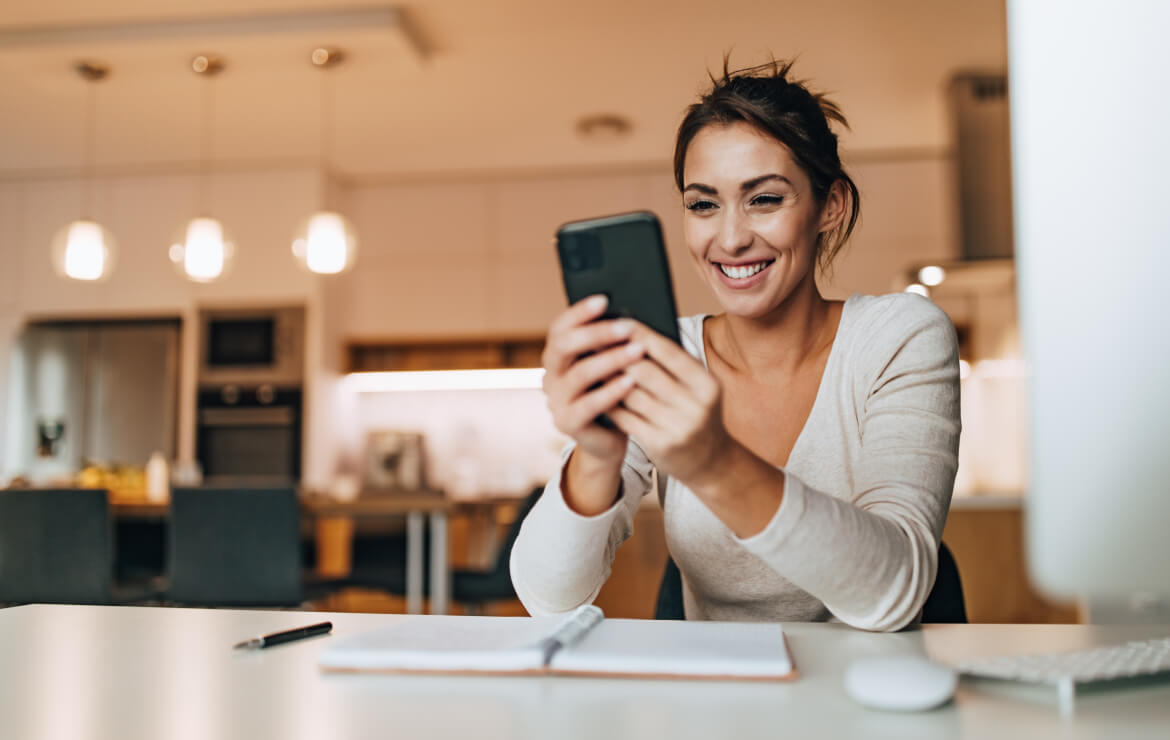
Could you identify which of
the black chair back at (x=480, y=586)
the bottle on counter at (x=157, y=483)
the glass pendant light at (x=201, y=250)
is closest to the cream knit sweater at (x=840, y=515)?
the black chair back at (x=480, y=586)

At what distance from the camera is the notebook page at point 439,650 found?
0.61 metres

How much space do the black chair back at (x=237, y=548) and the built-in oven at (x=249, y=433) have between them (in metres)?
2.22

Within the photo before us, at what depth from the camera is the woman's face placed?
1.09 m

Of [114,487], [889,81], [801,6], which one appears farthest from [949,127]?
[114,487]

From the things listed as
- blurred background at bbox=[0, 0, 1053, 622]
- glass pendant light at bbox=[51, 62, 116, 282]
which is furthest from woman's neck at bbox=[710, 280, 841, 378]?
glass pendant light at bbox=[51, 62, 116, 282]

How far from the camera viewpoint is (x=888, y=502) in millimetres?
853

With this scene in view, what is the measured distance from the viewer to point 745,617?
108 cm

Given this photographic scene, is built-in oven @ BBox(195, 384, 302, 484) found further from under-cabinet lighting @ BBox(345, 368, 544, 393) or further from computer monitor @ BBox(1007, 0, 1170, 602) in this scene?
computer monitor @ BBox(1007, 0, 1170, 602)

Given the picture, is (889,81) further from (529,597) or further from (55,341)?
(55,341)

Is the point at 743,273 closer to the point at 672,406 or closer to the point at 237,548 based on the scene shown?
the point at 672,406

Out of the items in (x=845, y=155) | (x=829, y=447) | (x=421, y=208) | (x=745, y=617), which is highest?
(x=421, y=208)

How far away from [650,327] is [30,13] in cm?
357

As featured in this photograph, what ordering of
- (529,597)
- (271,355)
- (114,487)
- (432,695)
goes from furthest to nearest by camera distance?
(271,355) → (114,487) → (529,597) → (432,695)

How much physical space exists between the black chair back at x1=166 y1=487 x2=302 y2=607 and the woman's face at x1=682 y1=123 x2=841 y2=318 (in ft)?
5.76
